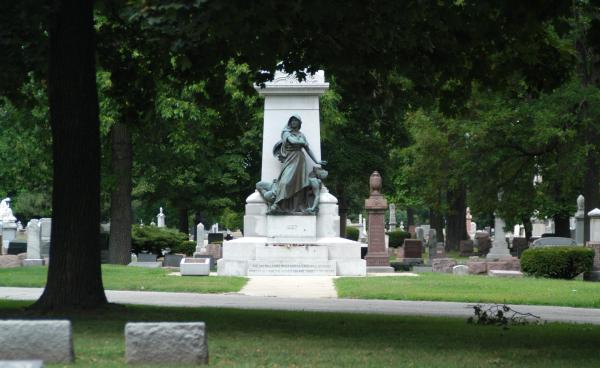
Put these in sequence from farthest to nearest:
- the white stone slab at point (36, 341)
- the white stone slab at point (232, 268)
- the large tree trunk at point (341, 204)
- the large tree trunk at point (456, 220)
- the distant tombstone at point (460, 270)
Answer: the large tree trunk at point (456, 220) → the large tree trunk at point (341, 204) → the distant tombstone at point (460, 270) → the white stone slab at point (232, 268) → the white stone slab at point (36, 341)

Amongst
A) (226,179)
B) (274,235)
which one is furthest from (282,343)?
(226,179)

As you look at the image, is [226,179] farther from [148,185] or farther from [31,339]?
[31,339]

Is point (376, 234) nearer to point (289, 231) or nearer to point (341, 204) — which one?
point (289, 231)

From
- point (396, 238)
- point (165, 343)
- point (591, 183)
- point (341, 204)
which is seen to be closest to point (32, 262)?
point (591, 183)

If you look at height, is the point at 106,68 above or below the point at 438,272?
above

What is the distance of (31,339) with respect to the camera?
376 inches

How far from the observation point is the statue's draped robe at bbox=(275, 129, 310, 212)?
30.5m

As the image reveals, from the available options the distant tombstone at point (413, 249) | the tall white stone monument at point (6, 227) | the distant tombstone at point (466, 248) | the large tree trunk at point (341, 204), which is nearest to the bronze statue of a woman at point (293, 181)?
the distant tombstone at point (413, 249)

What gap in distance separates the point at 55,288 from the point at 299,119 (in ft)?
50.8

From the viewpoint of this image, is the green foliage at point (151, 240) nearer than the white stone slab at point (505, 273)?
No

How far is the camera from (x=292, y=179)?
3067 cm

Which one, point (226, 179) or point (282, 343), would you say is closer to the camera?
point (282, 343)

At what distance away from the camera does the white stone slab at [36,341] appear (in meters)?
9.47

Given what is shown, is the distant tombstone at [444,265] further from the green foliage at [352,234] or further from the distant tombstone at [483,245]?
the green foliage at [352,234]
